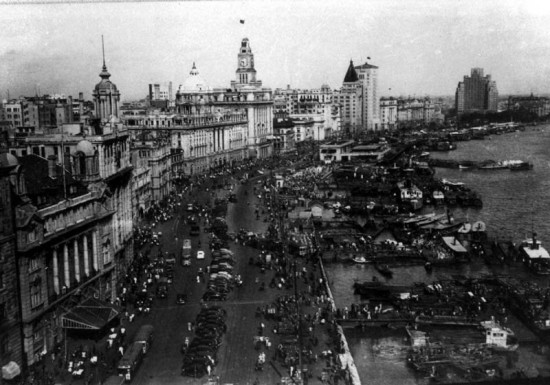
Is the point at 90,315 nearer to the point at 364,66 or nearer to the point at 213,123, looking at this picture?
the point at 213,123

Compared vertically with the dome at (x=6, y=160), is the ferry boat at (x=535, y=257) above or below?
below

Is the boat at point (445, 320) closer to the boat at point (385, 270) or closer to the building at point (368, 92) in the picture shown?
the boat at point (385, 270)

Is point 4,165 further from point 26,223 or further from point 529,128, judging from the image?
point 529,128

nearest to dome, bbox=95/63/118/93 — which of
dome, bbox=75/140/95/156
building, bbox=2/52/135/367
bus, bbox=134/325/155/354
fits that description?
building, bbox=2/52/135/367

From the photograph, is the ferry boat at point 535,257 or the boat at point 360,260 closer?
the ferry boat at point 535,257

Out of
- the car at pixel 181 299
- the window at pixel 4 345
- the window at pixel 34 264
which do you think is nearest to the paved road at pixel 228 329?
the car at pixel 181 299

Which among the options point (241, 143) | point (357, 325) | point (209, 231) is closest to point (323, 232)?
point (209, 231)

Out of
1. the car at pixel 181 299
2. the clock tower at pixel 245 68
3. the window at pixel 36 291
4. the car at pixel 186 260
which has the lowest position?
the car at pixel 181 299
